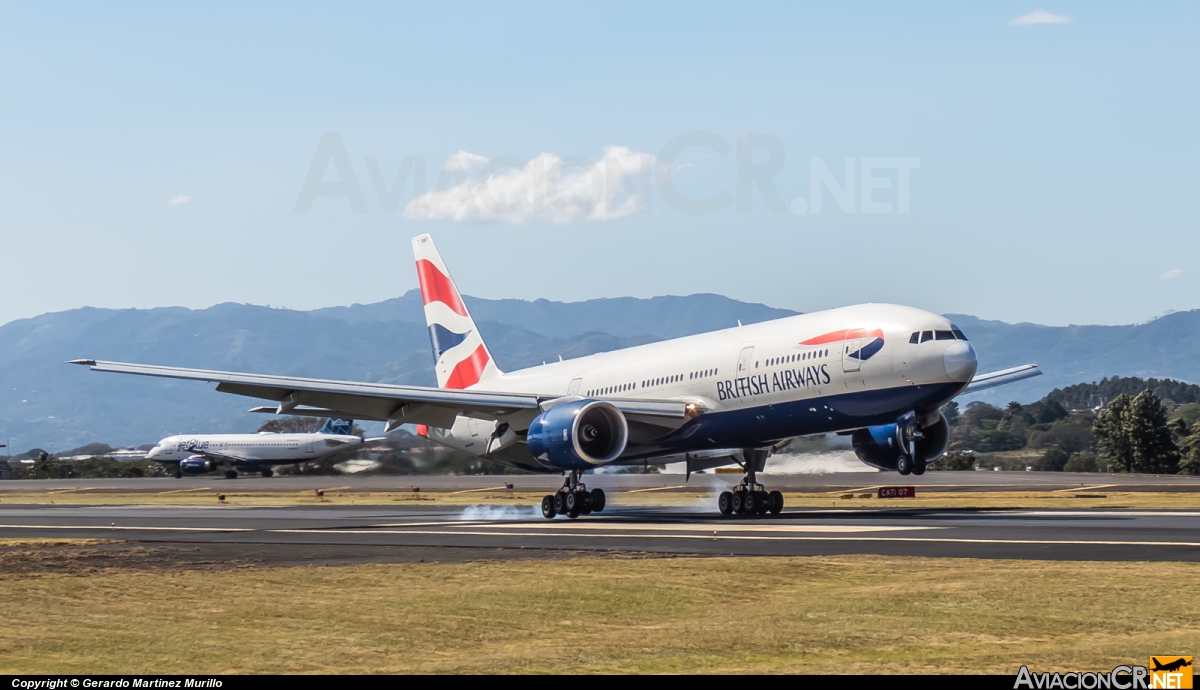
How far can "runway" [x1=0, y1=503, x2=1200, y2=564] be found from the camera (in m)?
22.8

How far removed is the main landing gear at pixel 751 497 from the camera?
3769cm

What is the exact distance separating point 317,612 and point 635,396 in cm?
2608

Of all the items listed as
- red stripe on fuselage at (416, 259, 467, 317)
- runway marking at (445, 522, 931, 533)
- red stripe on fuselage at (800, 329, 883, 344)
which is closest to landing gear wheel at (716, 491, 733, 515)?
runway marking at (445, 522, 931, 533)

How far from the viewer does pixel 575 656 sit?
Result: 12023 millimetres

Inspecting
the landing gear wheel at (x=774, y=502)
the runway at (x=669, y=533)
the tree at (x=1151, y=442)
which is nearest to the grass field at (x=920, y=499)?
the runway at (x=669, y=533)

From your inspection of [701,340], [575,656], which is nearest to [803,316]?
[701,340]

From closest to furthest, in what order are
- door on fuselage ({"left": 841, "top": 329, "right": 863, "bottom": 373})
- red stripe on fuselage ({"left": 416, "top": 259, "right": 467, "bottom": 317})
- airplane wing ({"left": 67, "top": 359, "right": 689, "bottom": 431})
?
door on fuselage ({"left": 841, "top": 329, "right": 863, "bottom": 373}), airplane wing ({"left": 67, "top": 359, "right": 689, "bottom": 431}), red stripe on fuselage ({"left": 416, "top": 259, "right": 467, "bottom": 317})

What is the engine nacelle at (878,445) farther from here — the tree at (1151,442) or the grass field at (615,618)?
the tree at (1151,442)

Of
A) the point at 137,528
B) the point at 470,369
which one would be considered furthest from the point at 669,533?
the point at 470,369

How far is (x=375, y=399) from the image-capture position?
40156mm

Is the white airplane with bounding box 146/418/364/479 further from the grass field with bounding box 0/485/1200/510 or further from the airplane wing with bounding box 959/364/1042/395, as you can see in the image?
the airplane wing with bounding box 959/364/1042/395

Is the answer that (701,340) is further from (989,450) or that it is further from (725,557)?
(989,450)

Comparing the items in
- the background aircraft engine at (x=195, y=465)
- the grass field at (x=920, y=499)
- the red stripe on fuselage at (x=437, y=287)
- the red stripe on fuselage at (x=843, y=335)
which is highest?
the red stripe on fuselage at (x=437, y=287)

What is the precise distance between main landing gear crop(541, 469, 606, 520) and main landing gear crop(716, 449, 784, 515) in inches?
163
